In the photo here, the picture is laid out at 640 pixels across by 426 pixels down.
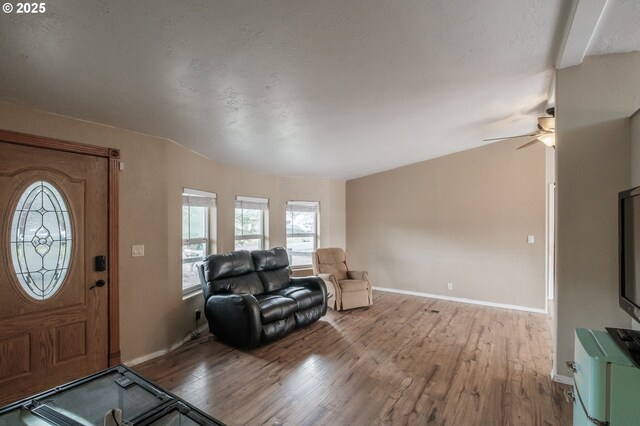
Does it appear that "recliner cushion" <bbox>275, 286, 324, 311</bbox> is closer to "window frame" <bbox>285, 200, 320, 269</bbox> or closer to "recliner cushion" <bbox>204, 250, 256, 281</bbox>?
"recliner cushion" <bbox>204, 250, 256, 281</bbox>

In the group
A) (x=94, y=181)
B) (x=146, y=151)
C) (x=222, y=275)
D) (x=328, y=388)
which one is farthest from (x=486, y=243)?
(x=94, y=181)

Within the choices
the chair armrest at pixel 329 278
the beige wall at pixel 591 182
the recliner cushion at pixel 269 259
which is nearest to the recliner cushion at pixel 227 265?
the recliner cushion at pixel 269 259

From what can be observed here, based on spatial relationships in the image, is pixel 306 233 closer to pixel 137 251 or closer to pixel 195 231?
pixel 195 231

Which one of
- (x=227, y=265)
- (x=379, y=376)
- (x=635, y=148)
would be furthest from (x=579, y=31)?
(x=227, y=265)

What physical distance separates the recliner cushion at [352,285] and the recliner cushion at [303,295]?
25.4 inches

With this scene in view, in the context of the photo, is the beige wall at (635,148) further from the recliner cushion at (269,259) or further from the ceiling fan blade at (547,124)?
the recliner cushion at (269,259)

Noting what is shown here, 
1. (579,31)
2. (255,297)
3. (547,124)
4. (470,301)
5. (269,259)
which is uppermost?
(579,31)

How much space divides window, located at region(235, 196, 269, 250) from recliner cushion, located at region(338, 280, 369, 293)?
5.39ft

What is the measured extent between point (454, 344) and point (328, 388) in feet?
5.78

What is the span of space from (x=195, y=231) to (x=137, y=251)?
1.04 m

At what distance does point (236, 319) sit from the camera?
322cm

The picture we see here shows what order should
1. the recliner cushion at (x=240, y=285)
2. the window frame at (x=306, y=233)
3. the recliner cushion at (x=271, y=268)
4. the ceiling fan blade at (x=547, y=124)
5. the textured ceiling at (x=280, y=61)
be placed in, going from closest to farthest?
the textured ceiling at (x=280, y=61)
the ceiling fan blade at (x=547, y=124)
the recliner cushion at (x=240, y=285)
the recliner cushion at (x=271, y=268)
the window frame at (x=306, y=233)

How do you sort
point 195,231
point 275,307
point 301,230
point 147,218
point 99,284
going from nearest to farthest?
point 99,284
point 147,218
point 275,307
point 195,231
point 301,230

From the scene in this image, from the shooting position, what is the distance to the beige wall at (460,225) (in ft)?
15.5
